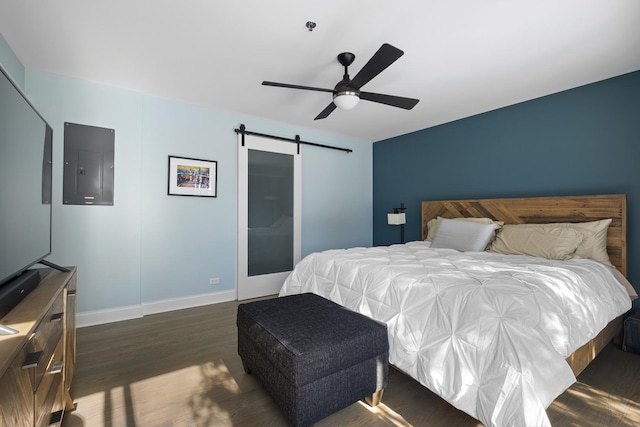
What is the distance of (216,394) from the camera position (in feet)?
6.03

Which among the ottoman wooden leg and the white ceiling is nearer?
the ottoman wooden leg

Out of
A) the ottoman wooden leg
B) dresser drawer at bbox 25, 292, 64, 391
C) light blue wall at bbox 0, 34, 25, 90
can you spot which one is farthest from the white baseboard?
the ottoman wooden leg

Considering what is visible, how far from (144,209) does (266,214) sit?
4.76ft

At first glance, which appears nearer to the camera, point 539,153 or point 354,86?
point 354,86

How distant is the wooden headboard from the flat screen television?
4047 millimetres

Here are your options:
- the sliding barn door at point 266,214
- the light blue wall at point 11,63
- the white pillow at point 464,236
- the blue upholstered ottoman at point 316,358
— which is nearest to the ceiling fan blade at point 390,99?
the white pillow at point 464,236

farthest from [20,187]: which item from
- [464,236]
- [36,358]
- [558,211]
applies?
[558,211]

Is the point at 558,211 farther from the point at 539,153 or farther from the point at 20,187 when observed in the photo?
the point at 20,187

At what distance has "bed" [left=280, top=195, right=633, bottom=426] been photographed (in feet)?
4.33

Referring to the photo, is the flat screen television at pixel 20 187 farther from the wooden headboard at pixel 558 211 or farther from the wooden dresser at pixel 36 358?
the wooden headboard at pixel 558 211

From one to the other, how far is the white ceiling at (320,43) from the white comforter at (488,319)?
1.69 meters

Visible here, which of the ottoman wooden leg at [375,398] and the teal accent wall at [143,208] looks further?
the teal accent wall at [143,208]

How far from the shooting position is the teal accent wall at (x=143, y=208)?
2.82m

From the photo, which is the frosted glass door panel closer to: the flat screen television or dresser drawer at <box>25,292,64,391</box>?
the flat screen television
